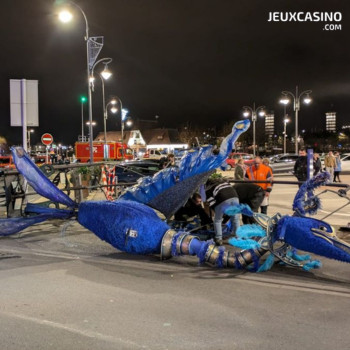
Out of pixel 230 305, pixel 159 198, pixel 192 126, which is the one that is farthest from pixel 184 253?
pixel 192 126

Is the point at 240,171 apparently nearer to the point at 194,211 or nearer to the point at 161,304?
the point at 194,211

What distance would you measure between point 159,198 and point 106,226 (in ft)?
3.39

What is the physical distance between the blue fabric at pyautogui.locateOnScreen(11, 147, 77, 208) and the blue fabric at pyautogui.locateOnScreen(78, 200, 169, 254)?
0.90 meters

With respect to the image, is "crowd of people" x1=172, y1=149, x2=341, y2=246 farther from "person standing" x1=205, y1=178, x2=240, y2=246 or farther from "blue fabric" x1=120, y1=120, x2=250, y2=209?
"blue fabric" x1=120, y1=120, x2=250, y2=209

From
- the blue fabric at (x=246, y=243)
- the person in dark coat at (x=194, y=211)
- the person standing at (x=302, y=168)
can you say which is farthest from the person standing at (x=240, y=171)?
the blue fabric at (x=246, y=243)

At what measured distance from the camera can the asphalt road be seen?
4023 millimetres

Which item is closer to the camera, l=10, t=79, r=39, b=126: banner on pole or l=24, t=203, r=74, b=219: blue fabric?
l=24, t=203, r=74, b=219: blue fabric

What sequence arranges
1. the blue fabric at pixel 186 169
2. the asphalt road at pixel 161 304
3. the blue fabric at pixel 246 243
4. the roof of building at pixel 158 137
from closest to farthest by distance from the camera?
the asphalt road at pixel 161 304 → the blue fabric at pixel 246 243 → the blue fabric at pixel 186 169 → the roof of building at pixel 158 137

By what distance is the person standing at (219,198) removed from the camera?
767 centimetres

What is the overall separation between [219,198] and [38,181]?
3154 millimetres

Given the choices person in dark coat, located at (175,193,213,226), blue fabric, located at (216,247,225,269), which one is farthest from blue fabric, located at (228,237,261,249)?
person in dark coat, located at (175,193,213,226)

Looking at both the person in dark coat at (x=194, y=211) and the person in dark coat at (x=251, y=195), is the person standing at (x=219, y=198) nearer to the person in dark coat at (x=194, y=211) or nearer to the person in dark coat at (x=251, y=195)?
the person in dark coat at (x=194, y=211)

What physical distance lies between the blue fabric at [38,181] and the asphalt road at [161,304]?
3.13ft

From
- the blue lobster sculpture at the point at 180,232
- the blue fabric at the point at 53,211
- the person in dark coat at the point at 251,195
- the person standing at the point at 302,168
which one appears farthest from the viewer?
the person standing at the point at 302,168
